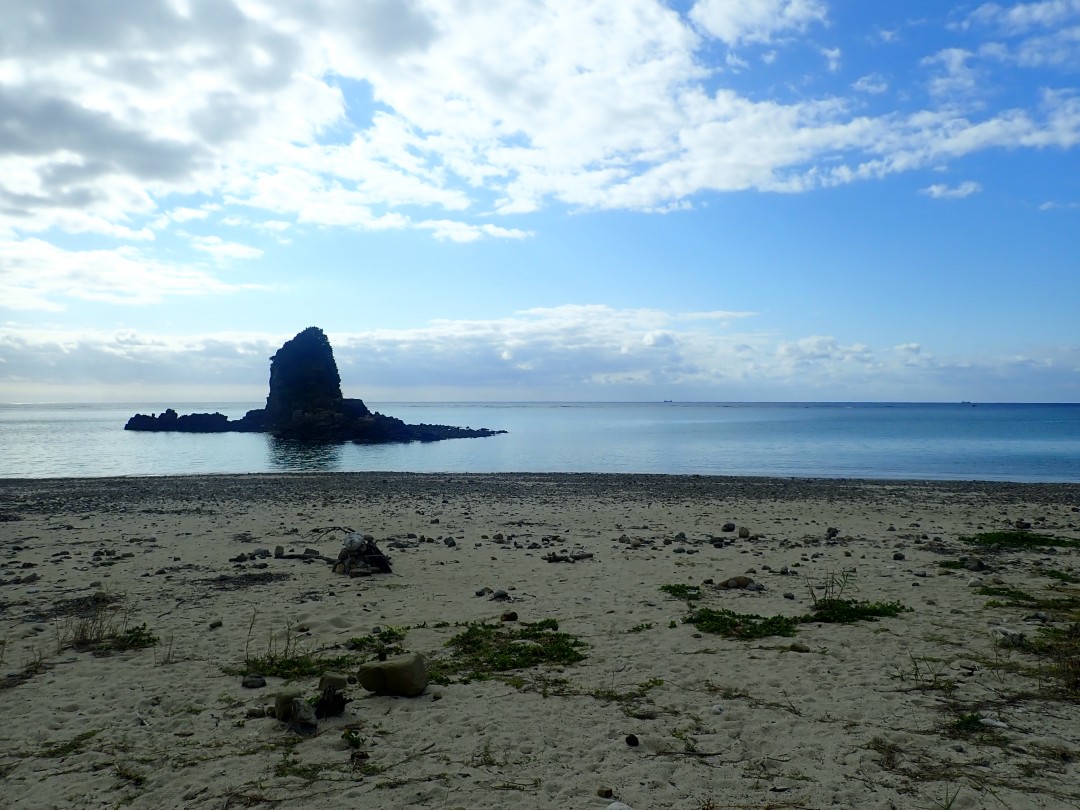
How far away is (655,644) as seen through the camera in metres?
9.51

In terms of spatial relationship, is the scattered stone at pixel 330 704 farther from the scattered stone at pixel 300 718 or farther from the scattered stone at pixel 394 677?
the scattered stone at pixel 394 677

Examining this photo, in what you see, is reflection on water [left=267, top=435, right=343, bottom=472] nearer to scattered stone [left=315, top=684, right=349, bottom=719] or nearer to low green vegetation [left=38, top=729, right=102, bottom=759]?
low green vegetation [left=38, top=729, right=102, bottom=759]

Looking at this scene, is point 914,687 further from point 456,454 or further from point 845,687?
point 456,454

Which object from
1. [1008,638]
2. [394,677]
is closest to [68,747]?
[394,677]

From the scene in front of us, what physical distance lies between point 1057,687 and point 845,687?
7.51ft

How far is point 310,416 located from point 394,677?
10505 centimetres

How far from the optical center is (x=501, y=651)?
9.21 meters

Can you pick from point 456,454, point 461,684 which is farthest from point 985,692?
point 456,454

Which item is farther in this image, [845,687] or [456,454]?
[456,454]

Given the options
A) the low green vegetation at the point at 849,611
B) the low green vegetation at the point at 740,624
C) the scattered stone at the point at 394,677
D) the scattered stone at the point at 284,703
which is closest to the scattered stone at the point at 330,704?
the scattered stone at the point at 284,703

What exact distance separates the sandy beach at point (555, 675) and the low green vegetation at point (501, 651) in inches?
4.4

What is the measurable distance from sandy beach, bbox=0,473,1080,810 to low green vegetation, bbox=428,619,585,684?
0.11 metres

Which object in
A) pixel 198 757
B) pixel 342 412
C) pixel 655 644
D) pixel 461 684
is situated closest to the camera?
pixel 198 757

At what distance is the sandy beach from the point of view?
19.0 feet
